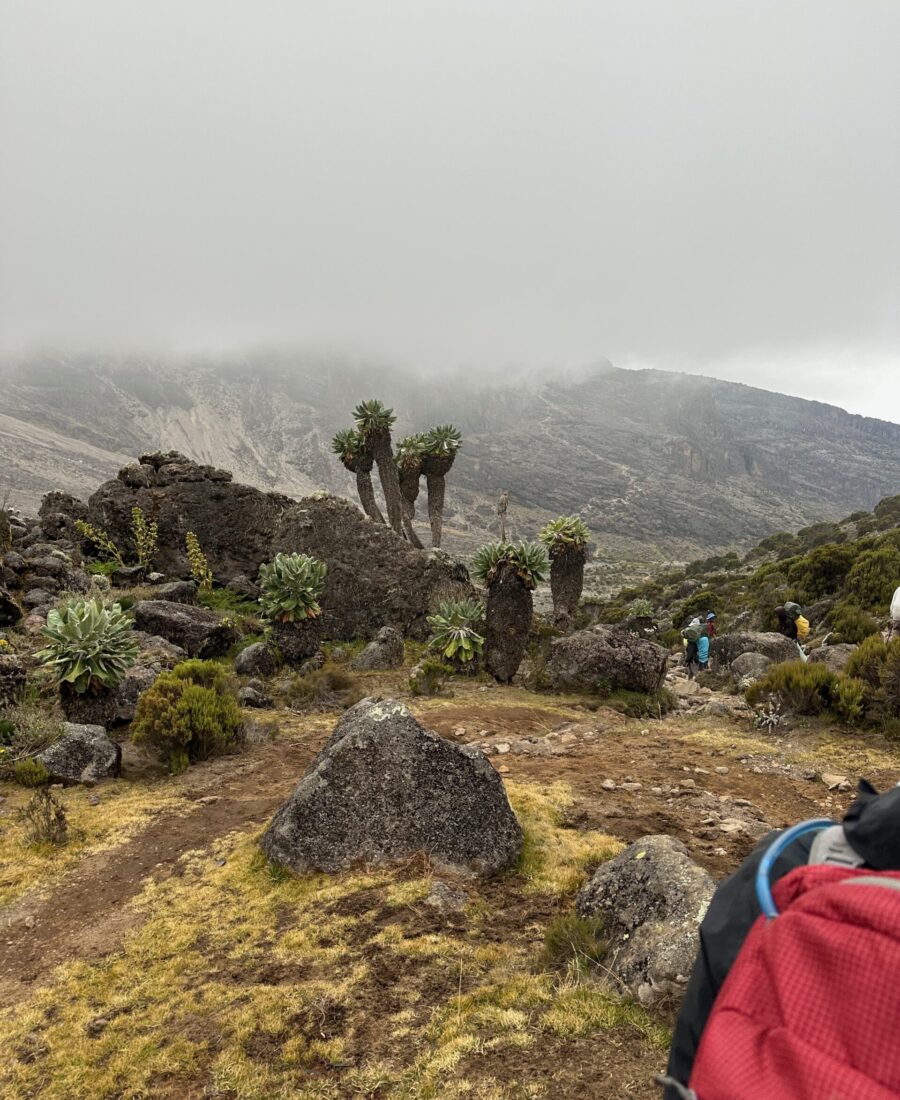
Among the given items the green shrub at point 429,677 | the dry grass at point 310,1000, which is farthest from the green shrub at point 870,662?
the green shrub at point 429,677

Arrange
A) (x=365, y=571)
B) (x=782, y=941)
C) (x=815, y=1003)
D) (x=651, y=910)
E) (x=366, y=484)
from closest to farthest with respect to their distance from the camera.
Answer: (x=815, y=1003), (x=782, y=941), (x=651, y=910), (x=365, y=571), (x=366, y=484)

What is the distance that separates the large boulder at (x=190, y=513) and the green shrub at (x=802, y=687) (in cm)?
2093

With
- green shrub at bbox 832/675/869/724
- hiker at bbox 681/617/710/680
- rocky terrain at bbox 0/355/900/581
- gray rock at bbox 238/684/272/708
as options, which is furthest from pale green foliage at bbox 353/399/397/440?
rocky terrain at bbox 0/355/900/581

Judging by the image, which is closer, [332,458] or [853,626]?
[853,626]

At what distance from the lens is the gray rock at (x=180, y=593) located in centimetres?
2062

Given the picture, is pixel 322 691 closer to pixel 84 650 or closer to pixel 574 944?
pixel 84 650

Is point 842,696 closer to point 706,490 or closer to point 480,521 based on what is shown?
point 480,521

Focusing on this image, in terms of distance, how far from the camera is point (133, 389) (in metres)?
168

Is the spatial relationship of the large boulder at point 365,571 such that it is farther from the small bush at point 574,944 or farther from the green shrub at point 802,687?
the small bush at point 574,944

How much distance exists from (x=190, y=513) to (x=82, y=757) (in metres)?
19.1

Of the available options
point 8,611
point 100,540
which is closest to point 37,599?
point 8,611

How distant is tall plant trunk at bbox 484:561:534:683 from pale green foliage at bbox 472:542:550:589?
0.19 metres

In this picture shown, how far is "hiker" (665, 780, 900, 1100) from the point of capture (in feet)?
5.03

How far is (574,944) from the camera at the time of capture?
441 cm
